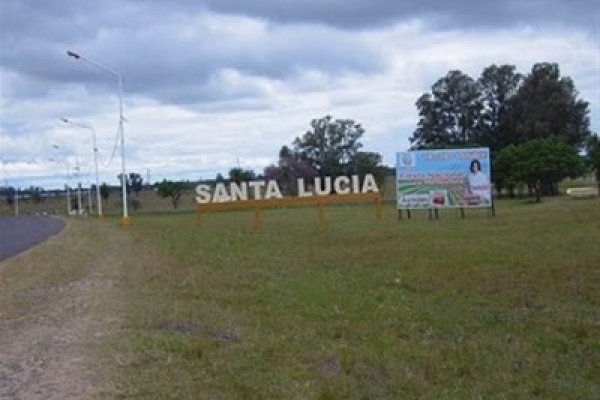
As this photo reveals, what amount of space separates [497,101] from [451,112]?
5282 mm

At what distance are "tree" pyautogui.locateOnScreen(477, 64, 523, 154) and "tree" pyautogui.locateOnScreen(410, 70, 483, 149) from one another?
0.83 metres

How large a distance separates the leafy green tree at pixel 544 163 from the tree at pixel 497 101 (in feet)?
90.7

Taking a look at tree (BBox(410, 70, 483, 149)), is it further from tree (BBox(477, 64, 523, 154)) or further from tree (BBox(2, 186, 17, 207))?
tree (BBox(2, 186, 17, 207))

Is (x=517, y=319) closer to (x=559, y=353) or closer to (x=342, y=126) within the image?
(x=559, y=353)

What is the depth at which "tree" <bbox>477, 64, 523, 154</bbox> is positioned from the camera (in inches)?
4252

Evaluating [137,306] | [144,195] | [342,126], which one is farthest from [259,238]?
[144,195]

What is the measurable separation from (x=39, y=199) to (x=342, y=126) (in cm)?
6078

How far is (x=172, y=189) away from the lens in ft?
366

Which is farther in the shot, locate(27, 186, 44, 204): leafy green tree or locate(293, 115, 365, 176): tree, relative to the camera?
locate(27, 186, 44, 204): leafy green tree

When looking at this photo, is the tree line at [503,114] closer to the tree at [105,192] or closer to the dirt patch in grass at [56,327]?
the tree at [105,192]

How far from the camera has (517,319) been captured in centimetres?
1221

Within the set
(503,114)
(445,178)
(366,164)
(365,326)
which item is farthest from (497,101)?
(365,326)

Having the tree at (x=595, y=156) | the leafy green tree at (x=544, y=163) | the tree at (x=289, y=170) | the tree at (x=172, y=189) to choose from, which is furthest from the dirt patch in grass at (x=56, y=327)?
the tree at (x=172, y=189)

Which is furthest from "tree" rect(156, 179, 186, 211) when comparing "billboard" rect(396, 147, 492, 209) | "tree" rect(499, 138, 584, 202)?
"billboard" rect(396, 147, 492, 209)
